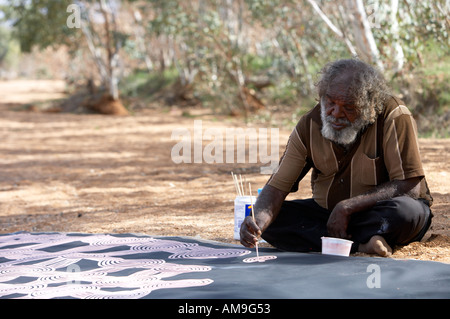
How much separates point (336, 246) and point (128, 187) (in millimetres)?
4075

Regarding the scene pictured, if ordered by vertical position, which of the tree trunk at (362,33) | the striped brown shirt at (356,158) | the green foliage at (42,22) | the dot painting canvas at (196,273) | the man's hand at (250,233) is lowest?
the dot painting canvas at (196,273)

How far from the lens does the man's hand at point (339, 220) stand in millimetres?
3148

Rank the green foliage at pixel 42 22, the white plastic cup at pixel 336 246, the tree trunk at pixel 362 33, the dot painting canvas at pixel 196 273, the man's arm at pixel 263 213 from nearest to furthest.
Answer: the dot painting canvas at pixel 196 273 → the white plastic cup at pixel 336 246 → the man's arm at pixel 263 213 → the tree trunk at pixel 362 33 → the green foliage at pixel 42 22

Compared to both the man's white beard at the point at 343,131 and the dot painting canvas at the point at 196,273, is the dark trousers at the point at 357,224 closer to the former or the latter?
the dot painting canvas at the point at 196,273

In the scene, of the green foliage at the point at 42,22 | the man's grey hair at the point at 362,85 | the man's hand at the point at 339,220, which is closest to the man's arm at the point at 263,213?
the man's hand at the point at 339,220

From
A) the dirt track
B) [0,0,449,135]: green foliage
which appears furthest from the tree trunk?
the dirt track

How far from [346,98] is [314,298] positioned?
126 centimetres

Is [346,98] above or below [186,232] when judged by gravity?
above

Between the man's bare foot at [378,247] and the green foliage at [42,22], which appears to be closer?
the man's bare foot at [378,247]

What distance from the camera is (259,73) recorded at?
17.4 meters

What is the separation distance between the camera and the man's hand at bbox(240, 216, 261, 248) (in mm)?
3123

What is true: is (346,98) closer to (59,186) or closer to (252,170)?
(252,170)

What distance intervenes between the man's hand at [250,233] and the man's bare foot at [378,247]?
1.80ft
